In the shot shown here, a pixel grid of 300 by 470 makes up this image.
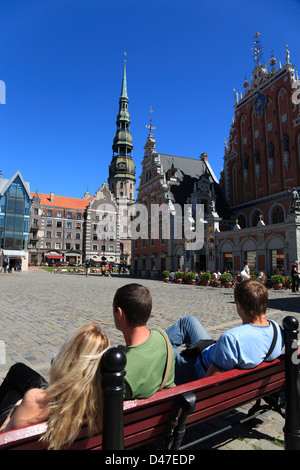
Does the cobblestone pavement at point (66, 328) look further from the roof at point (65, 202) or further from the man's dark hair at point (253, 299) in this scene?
the roof at point (65, 202)

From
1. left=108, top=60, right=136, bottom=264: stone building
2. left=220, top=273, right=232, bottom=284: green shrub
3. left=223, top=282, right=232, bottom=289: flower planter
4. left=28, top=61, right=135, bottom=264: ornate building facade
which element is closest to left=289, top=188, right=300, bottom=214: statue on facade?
left=220, top=273, right=232, bottom=284: green shrub

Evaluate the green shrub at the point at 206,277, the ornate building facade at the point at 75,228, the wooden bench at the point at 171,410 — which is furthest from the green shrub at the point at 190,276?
the ornate building facade at the point at 75,228

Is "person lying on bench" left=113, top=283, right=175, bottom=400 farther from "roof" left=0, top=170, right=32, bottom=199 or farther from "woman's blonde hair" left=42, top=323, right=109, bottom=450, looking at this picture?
"roof" left=0, top=170, right=32, bottom=199

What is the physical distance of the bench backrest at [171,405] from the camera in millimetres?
1418

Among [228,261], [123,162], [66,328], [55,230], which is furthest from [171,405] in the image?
[123,162]

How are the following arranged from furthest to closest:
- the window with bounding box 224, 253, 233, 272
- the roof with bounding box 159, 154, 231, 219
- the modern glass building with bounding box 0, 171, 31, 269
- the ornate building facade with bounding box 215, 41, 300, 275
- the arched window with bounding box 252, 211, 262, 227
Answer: the modern glass building with bounding box 0, 171, 31, 269 < the roof with bounding box 159, 154, 231, 219 < the arched window with bounding box 252, 211, 262, 227 < the window with bounding box 224, 253, 233, 272 < the ornate building facade with bounding box 215, 41, 300, 275

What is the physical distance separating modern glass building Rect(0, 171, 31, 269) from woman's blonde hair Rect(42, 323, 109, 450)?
4859 centimetres

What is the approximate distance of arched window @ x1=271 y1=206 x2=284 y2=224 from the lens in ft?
89.6

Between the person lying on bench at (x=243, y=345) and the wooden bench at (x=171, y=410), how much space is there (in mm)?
116

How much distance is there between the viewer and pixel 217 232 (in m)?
28.5

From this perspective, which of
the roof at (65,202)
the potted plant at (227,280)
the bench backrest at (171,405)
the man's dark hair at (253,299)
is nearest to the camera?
the bench backrest at (171,405)

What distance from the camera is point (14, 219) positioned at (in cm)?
4791

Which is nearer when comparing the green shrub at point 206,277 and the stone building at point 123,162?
the green shrub at point 206,277
